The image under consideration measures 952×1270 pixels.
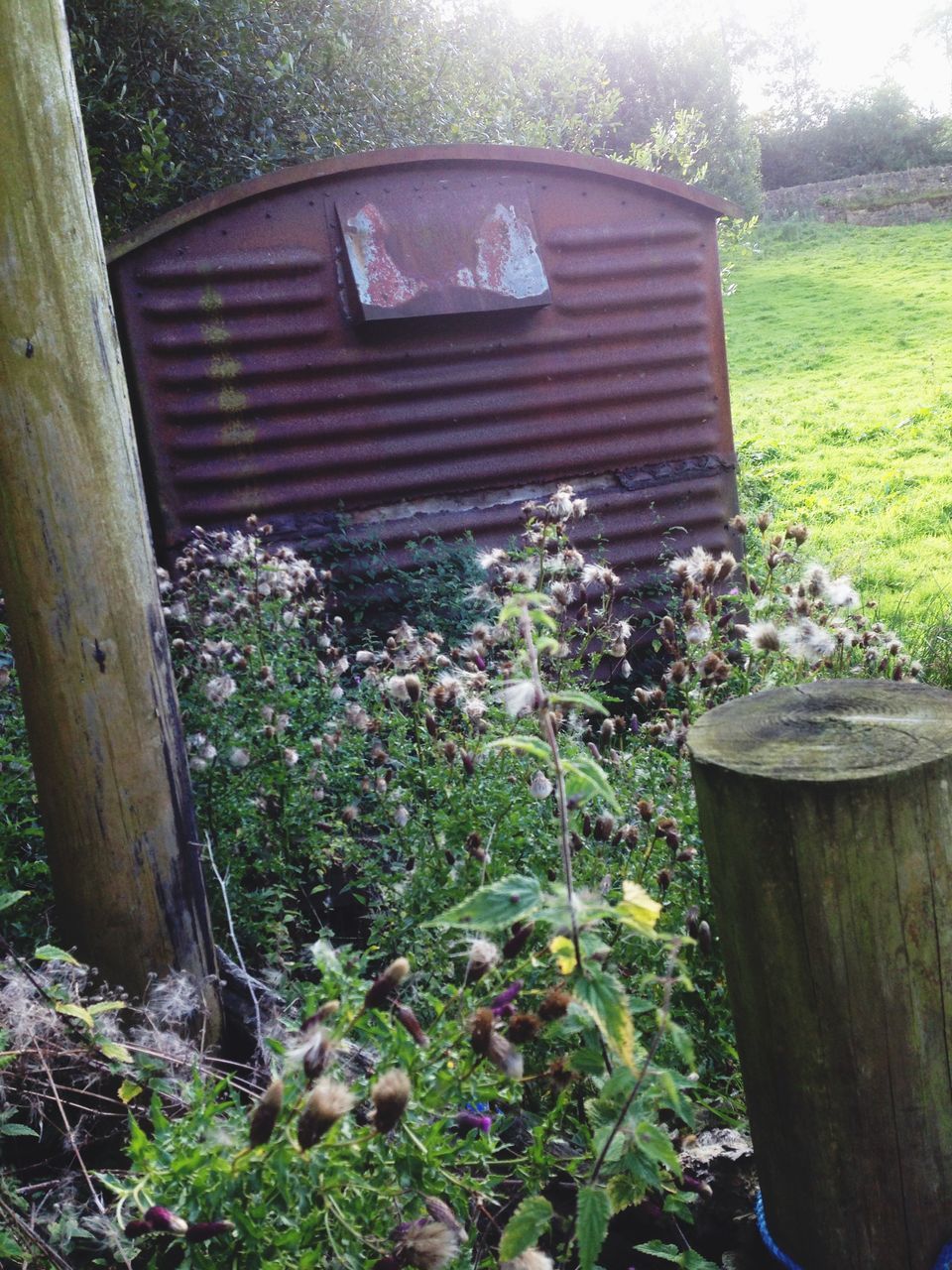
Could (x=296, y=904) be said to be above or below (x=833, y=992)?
below

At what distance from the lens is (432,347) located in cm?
512

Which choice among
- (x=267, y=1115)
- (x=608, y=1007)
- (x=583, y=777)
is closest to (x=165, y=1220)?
(x=267, y=1115)

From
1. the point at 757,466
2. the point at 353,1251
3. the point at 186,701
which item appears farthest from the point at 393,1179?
the point at 757,466

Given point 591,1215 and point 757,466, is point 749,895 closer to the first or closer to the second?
point 591,1215

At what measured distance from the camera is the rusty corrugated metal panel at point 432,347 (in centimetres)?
480

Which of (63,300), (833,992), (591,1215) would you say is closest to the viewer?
(591,1215)

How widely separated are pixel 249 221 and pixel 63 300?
306 cm

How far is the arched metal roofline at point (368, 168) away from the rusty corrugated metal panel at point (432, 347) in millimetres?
13

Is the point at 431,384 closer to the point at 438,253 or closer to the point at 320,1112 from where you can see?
the point at 438,253

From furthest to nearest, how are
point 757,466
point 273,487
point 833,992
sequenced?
point 757,466
point 273,487
point 833,992

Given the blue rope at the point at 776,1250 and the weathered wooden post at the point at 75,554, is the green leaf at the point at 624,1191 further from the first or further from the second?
the weathered wooden post at the point at 75,554

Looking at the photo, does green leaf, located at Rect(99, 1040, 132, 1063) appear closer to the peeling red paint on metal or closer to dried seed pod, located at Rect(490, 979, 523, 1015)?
dried seed pod, located at Rect(490, 979, 523, 1015)

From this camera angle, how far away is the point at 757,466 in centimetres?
1050

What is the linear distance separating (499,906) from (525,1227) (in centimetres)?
42
